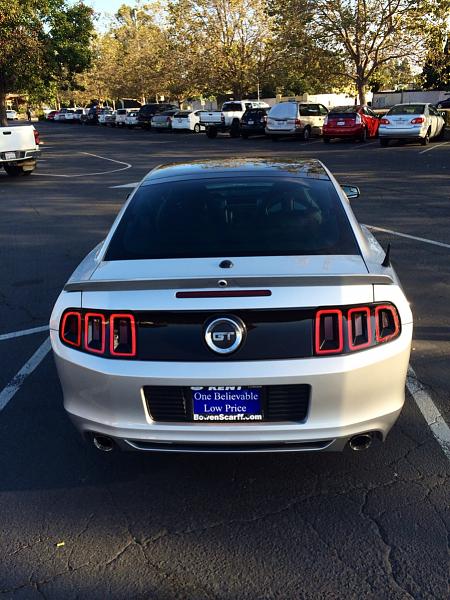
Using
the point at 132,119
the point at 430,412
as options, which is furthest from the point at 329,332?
the point at 132,119

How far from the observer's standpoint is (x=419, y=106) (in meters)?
23.4

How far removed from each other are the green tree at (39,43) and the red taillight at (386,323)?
94.2 ft

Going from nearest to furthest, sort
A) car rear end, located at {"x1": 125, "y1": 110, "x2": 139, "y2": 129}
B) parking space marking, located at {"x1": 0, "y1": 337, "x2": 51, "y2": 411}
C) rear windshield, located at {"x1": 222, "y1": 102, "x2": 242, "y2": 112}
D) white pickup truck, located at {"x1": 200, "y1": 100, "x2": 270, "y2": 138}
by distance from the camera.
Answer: parking space marking, located at {"x1": 0, "y1": 337, "x2": 51, "y2": 411}, white pickup truck, located at {"x1": 200, "y1": 100, "x2": 270, "y2": 138}, rear windshield, located at {"x1": 222, "y1": 102, "x2": 242, "y2": 112}, car rear end, located at {"x1": 125, "y1": 110, "x2": 139, "y2": 129}

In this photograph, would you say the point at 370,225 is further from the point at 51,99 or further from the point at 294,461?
the point at 51,99

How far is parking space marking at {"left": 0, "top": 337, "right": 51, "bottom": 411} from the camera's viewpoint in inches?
174

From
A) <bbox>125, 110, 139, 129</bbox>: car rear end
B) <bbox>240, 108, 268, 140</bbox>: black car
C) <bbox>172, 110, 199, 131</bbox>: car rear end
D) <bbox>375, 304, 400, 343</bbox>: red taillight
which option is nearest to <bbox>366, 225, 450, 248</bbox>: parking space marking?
<bbox>375, 304, 400, 343</bbox>: red taillight

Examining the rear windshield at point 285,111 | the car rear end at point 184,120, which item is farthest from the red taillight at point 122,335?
the car rear end at point 184,120

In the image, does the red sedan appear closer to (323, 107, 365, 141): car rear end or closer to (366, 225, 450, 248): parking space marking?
(323, 107, 365, 141): car rear end

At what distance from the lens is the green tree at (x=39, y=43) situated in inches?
1103

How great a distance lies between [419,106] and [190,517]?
76.5 feet

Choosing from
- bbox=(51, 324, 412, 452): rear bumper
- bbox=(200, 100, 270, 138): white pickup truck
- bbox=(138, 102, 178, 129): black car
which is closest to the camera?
bbox=(51, 324, 412, 452): rear bumper

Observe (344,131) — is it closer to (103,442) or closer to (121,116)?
(103,442)

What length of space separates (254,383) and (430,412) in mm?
1746

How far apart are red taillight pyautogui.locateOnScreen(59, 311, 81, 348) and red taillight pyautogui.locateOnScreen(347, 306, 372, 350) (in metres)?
1.32
